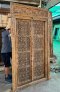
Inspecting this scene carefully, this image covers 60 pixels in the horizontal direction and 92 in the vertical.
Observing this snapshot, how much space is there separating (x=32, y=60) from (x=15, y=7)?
4.70ft

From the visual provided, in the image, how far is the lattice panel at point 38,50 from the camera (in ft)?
17.8

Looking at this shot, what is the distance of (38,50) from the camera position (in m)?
5.54

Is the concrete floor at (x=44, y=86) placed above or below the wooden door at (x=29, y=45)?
below

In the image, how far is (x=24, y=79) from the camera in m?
5.16

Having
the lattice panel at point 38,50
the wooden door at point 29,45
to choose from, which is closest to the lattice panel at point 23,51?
the wooden door at point 29,45

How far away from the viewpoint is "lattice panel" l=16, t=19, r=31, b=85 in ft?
16.3

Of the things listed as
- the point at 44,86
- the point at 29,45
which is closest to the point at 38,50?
the point at 29,45

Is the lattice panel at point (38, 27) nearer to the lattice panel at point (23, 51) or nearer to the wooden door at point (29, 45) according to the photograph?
the wooden door at point (29, 45)

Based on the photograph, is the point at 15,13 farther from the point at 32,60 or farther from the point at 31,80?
the point at 31,80

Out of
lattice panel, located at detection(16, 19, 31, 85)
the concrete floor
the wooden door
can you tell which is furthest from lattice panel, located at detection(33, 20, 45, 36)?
the concrete floor

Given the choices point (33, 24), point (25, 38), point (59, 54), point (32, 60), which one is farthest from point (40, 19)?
point (59, 54)

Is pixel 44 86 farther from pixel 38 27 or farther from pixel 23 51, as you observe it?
pixel 38 27

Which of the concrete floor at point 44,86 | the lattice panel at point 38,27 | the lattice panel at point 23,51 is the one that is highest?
the lattice panel at point 38,27

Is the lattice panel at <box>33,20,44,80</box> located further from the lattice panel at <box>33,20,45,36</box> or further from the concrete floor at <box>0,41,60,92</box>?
the concrete floor at <box>0,41,60,92</box>
